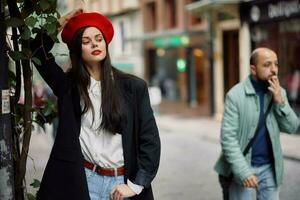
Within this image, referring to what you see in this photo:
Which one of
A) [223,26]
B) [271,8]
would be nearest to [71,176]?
[271,8]

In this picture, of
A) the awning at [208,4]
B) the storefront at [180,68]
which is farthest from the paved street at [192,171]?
the storefront at [180,68]

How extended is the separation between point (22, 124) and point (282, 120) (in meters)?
1.89

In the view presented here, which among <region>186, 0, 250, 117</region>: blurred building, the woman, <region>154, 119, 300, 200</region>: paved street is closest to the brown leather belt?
the woman

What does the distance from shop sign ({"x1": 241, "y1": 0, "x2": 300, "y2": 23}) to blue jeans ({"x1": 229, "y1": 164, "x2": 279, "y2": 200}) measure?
12.9 m

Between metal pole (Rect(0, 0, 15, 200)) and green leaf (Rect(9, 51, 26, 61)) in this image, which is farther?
green leaf (Rect(9, 51, 26, 61))

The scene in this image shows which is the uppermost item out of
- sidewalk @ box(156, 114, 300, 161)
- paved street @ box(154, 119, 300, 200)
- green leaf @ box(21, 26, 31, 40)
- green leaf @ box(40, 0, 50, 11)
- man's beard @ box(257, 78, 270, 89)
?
green leaf @ box(40, 0, 50, 11)

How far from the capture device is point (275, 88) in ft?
14.8

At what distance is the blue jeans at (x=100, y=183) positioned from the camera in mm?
3180

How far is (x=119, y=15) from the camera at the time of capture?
35.7 meters

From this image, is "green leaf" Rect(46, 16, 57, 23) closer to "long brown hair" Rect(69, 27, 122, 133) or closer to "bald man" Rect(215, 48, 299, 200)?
"long brown hair" Rect(69, 27, 122, 133)

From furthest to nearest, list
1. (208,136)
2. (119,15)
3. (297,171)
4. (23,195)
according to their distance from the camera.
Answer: (119,15)
(208,136)
(297,171)
(23,195)

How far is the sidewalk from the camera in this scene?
45.0ft

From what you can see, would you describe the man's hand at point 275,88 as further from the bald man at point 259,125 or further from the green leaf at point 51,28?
the green leaf at point 51,28

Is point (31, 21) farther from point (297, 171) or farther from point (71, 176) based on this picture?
point (297, 171)
